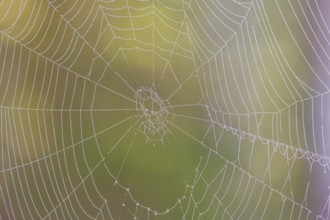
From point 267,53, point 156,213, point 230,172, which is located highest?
point 267,53

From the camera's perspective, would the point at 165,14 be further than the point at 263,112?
Yes

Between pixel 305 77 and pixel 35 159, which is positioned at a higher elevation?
pixel 305 77

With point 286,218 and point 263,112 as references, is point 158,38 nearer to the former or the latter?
point 263,112

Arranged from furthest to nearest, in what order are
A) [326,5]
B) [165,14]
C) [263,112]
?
[165,14], [263,112], [326,5]

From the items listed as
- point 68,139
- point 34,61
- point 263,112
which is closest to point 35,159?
point 68,139

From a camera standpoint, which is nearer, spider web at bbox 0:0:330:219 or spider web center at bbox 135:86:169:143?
spider web at bbox 0:0:330:219

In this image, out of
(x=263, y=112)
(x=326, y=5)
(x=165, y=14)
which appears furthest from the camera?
(x=165, y=14)

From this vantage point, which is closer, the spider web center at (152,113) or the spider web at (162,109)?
the spider web at (162,109)
